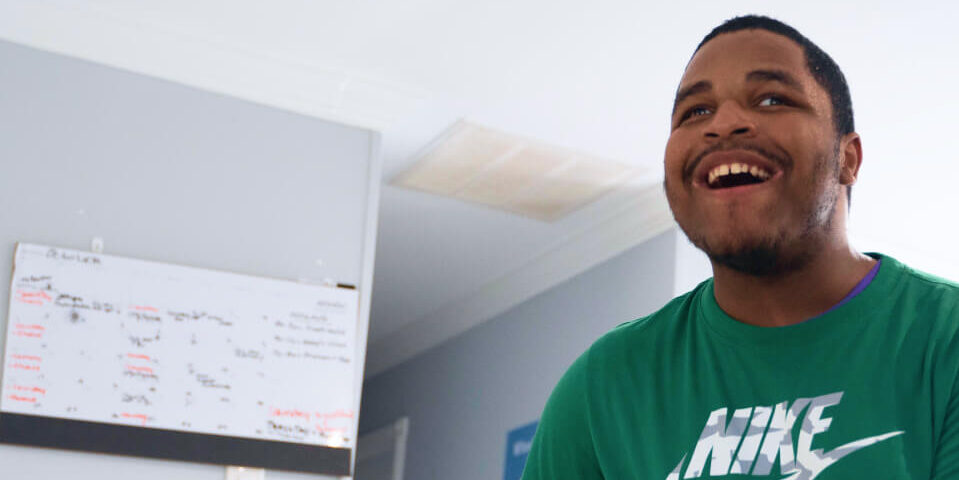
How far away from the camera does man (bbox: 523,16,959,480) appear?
2.57ft

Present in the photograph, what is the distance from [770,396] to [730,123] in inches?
8.6

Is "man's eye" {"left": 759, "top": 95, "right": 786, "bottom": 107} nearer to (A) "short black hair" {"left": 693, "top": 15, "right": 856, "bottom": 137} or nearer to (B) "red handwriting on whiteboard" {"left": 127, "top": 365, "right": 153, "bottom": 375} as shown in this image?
(A) "short black hair" {"left": 693, "top": 15, "right": 856, "bottom": 137}

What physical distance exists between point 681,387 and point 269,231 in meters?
2.57

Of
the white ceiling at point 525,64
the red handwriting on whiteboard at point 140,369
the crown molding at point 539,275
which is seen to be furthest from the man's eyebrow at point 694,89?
the crown molding at point 539,275

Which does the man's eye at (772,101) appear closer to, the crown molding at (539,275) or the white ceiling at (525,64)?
the white ceiling at (525,64)

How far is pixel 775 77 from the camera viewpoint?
2.98 feet

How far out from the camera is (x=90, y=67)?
3.22 meters

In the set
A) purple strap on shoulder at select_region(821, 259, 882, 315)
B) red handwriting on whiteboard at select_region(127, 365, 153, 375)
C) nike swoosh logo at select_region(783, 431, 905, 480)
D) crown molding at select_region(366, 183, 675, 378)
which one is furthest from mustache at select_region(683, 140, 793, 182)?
crown molding at select_region(366, 183, 675, 378)

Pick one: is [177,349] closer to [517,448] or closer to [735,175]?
[517,448]

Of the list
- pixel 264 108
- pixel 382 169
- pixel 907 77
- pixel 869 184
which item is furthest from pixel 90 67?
pixel 869 184

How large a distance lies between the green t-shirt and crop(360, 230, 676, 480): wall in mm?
3046

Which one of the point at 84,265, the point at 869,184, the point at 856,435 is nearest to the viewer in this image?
the point at 856,435

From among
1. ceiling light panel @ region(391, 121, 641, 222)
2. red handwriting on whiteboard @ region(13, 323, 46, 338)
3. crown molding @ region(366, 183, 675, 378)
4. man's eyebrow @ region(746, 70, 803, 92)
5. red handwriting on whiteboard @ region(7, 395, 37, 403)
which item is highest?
ceiling light panel @ region(391, 121, 641, 222)

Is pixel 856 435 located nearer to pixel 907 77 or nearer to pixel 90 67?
pixel 907 77
